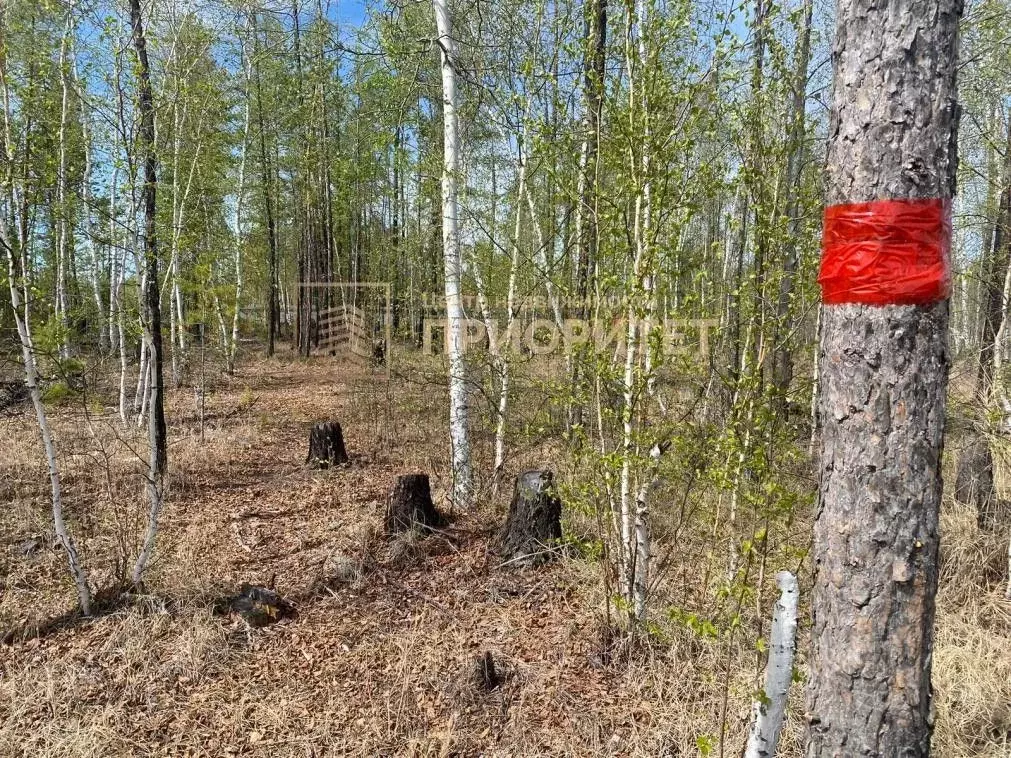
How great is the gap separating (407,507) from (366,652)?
1.52m

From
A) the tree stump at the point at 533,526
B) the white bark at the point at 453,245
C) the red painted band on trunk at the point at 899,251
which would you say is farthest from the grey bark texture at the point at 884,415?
the white bark at the point at 453,245

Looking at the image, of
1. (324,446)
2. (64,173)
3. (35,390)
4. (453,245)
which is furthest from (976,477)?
(64,173)

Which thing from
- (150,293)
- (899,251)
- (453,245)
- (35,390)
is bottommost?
(35,390)

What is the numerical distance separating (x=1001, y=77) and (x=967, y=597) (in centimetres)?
627

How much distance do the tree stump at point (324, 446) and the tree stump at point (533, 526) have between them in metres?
3.06

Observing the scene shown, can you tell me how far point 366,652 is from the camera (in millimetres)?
3158

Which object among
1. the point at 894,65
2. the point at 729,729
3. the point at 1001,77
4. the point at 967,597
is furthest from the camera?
the point at 1001,77

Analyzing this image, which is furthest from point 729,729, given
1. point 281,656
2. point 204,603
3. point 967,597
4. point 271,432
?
point 271,432

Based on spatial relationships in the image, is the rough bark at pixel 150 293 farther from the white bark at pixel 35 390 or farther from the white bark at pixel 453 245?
the white bark at pixel 453 245

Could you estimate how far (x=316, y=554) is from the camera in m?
4.32

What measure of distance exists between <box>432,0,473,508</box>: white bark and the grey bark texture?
141 inches

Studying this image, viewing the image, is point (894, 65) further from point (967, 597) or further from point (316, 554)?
point (316, 554)

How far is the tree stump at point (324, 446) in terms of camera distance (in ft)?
21.2

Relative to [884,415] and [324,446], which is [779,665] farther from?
[324,446]
